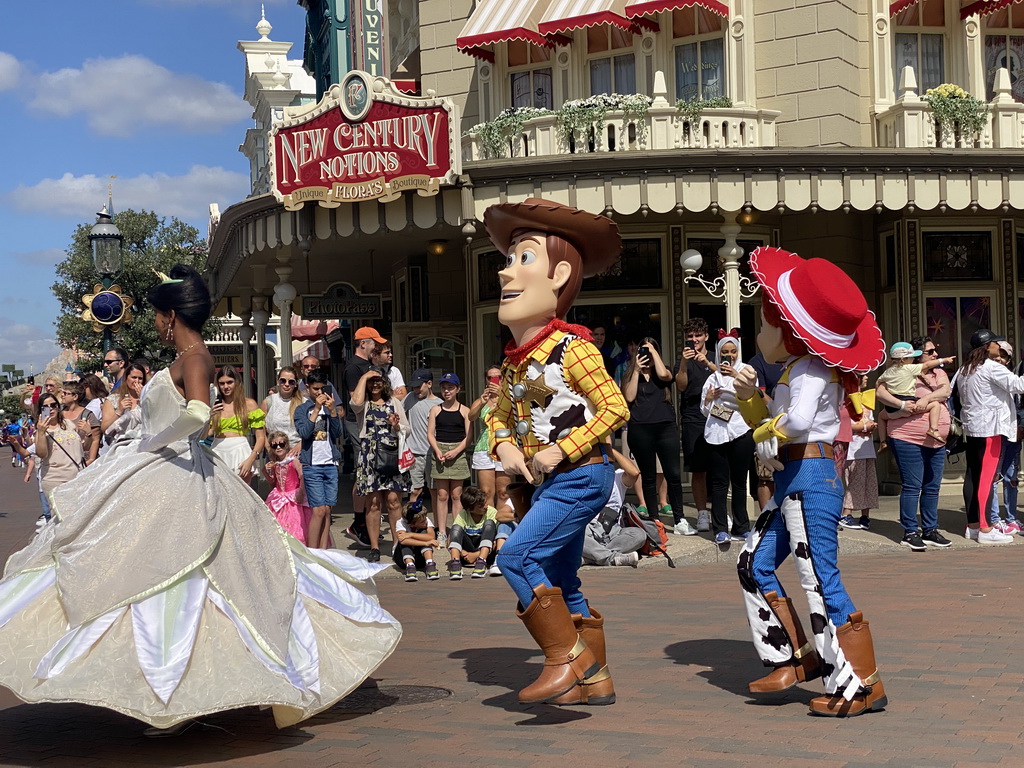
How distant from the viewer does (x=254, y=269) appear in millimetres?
17547

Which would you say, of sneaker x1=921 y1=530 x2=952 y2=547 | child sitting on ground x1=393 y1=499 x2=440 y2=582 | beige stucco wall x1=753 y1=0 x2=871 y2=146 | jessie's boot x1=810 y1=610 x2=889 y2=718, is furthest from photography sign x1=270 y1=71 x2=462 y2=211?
jessie's boot x1=810 y1=610 x2=889 y2=718

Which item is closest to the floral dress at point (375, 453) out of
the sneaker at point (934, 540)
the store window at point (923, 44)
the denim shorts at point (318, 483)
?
the denim shorts at point (318, 483)

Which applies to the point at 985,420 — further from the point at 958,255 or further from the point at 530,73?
the point at 530,73

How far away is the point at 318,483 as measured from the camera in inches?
404

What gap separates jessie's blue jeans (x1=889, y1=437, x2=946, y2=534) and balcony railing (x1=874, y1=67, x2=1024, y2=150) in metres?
5.14

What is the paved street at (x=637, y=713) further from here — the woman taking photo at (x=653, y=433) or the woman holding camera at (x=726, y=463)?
the woman taking photo at (x=653, y=433)

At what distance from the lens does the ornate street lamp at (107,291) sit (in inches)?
639

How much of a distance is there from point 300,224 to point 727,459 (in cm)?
538

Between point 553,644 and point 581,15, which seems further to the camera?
point 581,15

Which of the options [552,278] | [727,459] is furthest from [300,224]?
[552,278]

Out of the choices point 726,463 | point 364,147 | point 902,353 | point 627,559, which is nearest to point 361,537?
point 627,559

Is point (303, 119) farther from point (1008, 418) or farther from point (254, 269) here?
point (1008, 418)

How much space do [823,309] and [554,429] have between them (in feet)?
4.14

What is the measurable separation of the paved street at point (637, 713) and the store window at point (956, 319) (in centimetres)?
772
